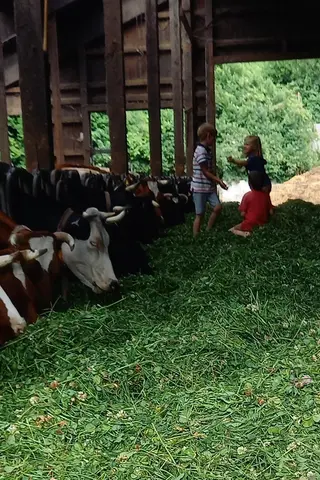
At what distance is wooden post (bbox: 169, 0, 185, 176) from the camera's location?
1249 cm

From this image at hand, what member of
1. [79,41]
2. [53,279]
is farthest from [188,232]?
[79,41]

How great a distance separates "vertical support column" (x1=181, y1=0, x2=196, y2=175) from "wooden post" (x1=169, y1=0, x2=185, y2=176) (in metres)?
0.35

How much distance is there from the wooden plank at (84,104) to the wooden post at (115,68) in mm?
7821

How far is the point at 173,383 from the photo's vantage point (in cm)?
326

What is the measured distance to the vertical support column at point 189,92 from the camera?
13508 millimetres

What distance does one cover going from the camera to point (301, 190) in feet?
59.3

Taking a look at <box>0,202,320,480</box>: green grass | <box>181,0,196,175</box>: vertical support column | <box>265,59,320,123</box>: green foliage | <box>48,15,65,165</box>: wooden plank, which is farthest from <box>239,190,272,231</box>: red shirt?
<box>265,59,320,123</box>: green foliage

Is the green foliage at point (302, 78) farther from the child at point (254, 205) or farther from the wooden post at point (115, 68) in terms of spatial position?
the wooden post at point (115, 68)

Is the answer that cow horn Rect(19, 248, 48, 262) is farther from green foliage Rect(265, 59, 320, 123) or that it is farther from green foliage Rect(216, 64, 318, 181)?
green foliage Rect(265, 59, 320, 123)

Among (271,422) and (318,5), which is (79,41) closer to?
(318,5)

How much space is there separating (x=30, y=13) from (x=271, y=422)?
12.3ft

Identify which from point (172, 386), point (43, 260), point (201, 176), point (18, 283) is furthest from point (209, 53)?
point (172, 386)

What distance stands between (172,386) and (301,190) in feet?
51.0

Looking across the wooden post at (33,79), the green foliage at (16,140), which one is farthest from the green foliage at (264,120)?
the wooden post at (33,79)
